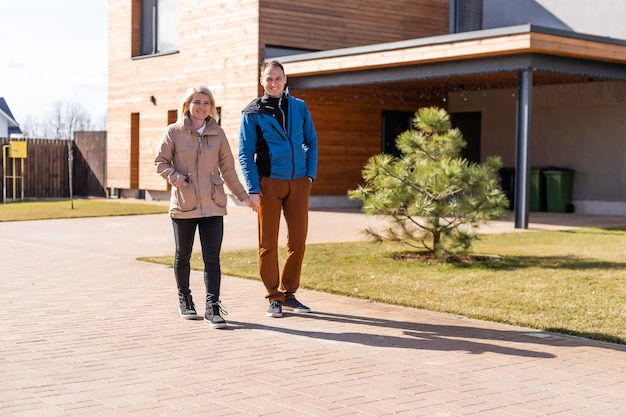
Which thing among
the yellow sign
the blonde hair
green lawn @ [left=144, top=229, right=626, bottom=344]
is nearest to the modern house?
the yellow sign

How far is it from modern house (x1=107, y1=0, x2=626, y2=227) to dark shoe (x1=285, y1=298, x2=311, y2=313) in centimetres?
1022

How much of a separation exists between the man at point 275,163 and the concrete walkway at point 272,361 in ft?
1.70

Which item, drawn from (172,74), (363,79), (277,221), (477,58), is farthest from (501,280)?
(172,74)

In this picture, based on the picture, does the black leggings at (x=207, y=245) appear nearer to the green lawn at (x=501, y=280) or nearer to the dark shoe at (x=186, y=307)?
the dark shoe at (x=186, y=307)

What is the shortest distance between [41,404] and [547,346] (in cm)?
348

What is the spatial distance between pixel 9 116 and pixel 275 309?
49.5m

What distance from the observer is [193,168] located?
7469 mm

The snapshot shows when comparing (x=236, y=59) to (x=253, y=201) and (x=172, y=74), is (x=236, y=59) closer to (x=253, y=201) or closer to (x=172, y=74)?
(x=172, y=74)

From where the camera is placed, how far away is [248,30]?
2209 cm

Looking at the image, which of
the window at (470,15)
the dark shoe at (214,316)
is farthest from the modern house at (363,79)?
the dark shoe at (214,316)

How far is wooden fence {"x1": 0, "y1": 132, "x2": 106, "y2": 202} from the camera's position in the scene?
27.9 metres

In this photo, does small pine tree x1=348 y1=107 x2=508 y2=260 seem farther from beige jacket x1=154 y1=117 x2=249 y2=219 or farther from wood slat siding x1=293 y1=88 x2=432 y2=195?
wood slat siding x1=293 y1=88 x2=432 y2=195

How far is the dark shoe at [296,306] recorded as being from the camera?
26.1 ft

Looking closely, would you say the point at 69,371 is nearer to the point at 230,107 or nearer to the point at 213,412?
the point at 213,412
